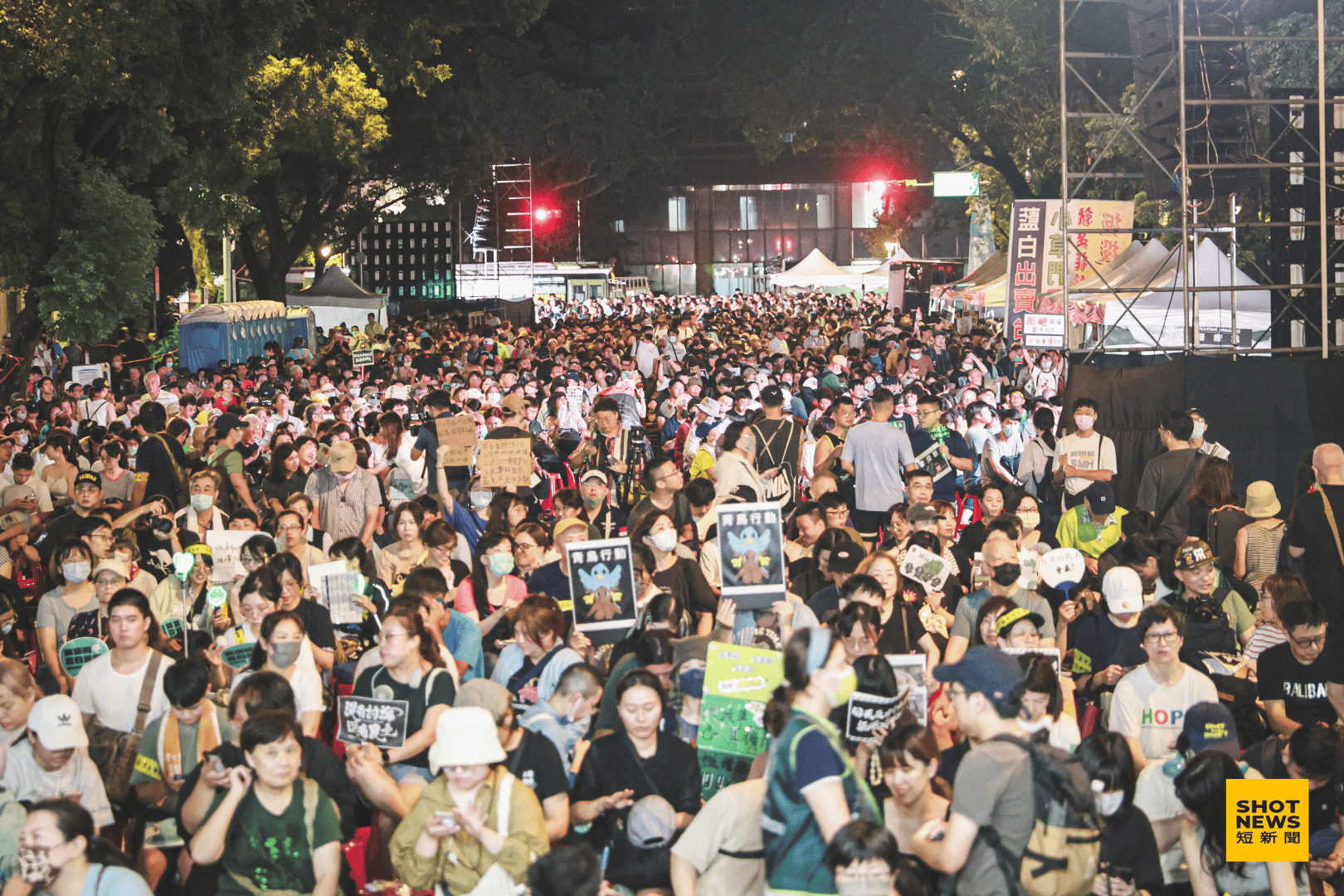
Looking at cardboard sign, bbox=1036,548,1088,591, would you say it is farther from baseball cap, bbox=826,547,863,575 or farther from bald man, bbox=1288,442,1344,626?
bald man, bbox=1288,442,1344,626

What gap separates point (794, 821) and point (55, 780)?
3015 mm

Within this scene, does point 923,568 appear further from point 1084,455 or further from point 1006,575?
point 1084,455

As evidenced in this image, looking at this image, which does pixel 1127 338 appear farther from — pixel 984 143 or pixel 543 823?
pixel 543 823

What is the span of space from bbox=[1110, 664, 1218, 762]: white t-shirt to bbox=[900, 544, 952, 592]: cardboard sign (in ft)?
6.55

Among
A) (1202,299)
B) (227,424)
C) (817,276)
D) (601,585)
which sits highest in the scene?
(817,276)

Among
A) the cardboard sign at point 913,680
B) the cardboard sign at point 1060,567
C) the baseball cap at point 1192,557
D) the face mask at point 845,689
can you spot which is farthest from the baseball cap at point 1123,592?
the face mask at point 845,689

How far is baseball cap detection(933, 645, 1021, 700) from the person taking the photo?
15.2ft

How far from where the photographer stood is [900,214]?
7738 centimetres

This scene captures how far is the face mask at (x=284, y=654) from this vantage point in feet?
21.3

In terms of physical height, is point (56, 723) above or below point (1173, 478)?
below

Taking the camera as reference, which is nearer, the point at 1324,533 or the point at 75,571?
the point at 1324,533

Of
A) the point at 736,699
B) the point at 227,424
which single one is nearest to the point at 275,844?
the point at 736,699

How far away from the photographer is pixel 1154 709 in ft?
20.1

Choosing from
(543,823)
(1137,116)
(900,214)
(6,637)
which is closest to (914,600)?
(543,823)
